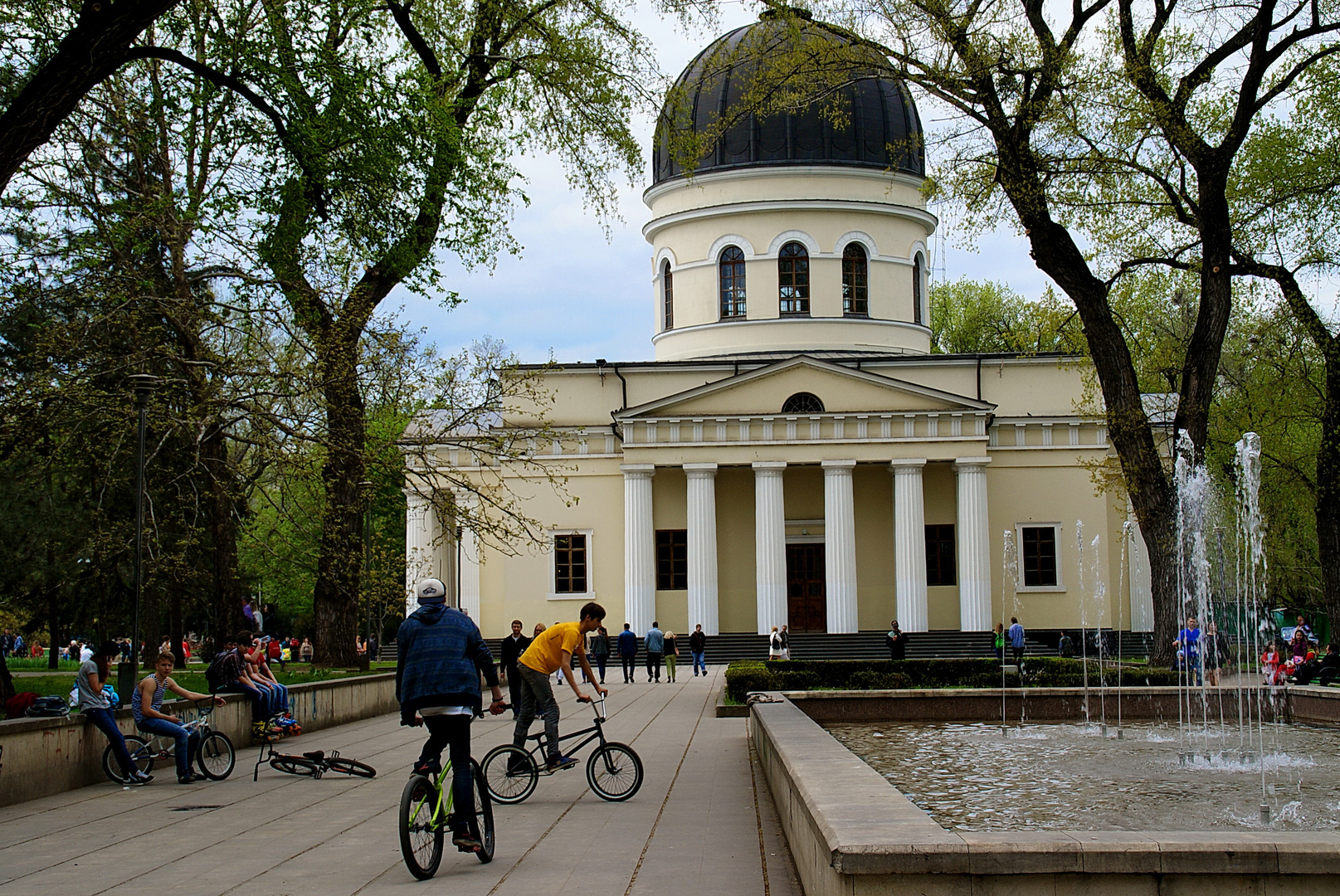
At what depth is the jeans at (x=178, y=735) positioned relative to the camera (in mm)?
13422

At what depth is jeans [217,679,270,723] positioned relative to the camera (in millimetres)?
16422

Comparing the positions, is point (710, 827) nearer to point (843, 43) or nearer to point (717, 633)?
point (843, 43)

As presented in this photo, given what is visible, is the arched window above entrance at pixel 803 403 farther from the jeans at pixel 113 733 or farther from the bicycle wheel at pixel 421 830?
the bicycle wheel at pixel 421 830

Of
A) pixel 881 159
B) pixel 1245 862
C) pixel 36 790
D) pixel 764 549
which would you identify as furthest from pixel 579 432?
pixel 1245 862

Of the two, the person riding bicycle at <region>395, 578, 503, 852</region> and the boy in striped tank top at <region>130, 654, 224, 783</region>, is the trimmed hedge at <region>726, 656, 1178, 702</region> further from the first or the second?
the person riding bicycle at <region>395, 578, 503, 852</region>

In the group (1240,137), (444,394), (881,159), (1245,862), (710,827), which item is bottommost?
(710,827)

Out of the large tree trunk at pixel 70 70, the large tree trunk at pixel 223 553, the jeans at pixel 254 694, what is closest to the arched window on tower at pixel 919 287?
the large tree trunk at pixel 223 553

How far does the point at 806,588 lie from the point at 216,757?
1239 inches

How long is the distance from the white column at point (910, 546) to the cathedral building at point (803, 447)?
0.07 m

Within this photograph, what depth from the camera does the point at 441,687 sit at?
28.5 ft

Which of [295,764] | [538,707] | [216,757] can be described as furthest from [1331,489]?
[216,757]

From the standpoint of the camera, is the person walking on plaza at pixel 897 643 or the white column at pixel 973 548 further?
the white column at pixel 973 548

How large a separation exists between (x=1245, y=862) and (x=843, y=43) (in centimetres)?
1889

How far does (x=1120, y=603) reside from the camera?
42.5 metres
